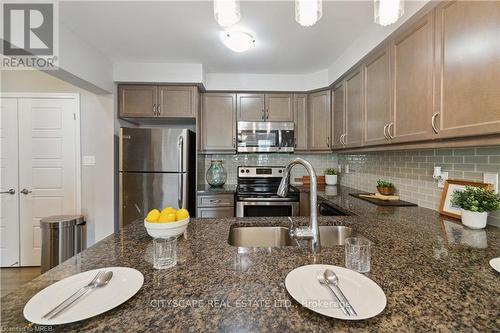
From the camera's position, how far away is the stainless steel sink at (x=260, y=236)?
1.33 metres

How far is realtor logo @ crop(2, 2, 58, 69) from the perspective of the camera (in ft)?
4.82

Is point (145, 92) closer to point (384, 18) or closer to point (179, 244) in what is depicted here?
point (179, 244)

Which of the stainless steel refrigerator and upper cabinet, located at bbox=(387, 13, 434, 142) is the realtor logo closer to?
the stainless steel refrigerator

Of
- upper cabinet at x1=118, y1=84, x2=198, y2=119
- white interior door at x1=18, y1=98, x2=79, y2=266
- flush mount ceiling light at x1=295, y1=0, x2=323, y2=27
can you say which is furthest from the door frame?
flush mount ceiling light at x1=295, y1=0, x2=323, y2=27

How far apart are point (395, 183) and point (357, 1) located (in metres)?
1.54

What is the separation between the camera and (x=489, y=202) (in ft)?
3.86

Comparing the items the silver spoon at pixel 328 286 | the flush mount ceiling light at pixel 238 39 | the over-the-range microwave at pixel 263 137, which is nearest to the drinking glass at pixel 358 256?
the silver spoon at pixel 328 286

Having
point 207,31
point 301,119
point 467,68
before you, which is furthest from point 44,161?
point 467,68

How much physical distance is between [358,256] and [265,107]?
252 centimetres

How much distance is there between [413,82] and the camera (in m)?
1.47

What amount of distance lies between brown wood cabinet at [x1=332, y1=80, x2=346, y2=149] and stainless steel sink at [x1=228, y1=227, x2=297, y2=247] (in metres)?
1.62

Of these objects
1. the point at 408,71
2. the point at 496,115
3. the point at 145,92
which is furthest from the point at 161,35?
the point at 496,115

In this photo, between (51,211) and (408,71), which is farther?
(51,211)

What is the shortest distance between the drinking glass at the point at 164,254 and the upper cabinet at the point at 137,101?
2332 mm
